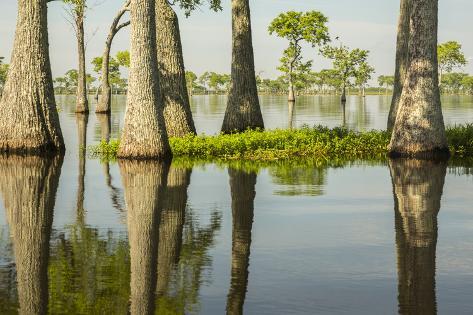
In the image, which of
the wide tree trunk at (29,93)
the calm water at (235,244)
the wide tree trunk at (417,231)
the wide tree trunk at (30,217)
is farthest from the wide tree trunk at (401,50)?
the wide tree trunk at (30,217)

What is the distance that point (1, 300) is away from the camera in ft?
22.5

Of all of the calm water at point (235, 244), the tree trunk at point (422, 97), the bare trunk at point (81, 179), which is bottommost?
the calm water at point (235, 244)

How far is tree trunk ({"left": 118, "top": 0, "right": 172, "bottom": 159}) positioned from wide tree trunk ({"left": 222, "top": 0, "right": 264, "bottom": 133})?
763 centimetres

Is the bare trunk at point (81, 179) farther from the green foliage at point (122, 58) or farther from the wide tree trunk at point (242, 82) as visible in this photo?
the green foliage at point (122, 58)

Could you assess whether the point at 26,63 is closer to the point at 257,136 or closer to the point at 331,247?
the point at 257,136

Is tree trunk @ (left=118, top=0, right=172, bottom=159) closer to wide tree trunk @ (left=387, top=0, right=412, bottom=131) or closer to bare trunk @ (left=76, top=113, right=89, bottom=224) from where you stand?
bare trunk @ (left=76, top=113, right=89, bottom=224)

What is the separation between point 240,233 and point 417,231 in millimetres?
2394

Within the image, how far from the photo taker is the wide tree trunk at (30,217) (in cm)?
716

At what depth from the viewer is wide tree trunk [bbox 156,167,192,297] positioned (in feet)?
25.5

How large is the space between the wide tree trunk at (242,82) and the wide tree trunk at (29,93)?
7.32 metres

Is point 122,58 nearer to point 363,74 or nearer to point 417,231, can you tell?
point 363,74

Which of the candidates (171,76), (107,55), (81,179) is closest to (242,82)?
(171,76)

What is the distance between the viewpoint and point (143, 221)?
35.0 ft

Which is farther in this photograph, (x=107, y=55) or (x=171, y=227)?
(x=107, y=55)
